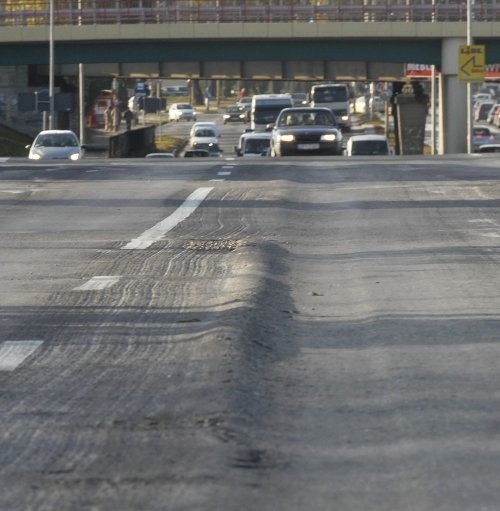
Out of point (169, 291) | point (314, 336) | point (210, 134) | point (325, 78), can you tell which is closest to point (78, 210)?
point (169, 291)

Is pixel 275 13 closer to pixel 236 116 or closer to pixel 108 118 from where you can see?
pixel 108 118

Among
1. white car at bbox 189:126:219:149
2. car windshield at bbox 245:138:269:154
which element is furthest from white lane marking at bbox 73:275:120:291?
white car at bbox 189:126:219:149

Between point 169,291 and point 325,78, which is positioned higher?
point 325,78

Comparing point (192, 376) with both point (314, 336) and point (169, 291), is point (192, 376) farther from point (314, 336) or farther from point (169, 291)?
point (169, 291)

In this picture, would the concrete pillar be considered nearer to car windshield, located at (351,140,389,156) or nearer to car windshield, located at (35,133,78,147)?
car windshield, located at (351,140,389,156)

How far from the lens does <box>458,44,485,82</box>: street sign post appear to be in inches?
2036

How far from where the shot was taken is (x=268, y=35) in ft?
201

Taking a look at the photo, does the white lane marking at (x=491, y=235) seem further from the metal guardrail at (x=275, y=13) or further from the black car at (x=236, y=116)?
the black car at (x=236, y=116)

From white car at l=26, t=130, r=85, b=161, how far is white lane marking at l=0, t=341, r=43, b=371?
3356cm

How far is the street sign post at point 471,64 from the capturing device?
5172 centimetres

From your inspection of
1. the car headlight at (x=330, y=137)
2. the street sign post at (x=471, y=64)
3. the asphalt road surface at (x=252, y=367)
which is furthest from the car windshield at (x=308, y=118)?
the asphalt road surface at (x=252, y=367)

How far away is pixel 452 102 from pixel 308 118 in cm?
2356

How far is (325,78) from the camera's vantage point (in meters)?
69.3

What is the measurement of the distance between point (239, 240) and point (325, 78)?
5554 cm
